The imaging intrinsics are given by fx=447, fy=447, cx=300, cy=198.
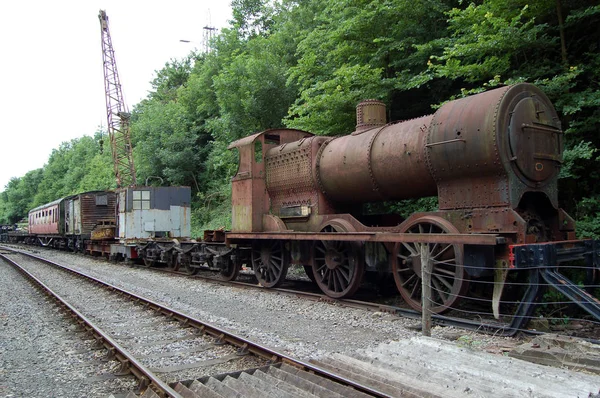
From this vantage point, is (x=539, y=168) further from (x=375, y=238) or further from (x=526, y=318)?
(x=375, y=238)

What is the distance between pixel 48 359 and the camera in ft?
17.6

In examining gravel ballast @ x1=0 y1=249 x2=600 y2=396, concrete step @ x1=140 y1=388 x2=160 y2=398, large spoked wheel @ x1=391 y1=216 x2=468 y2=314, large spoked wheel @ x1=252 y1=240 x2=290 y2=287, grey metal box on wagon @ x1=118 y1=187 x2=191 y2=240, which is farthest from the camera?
grey metal box on wagon @ x1=118 y1=187 x2=191 y2=240

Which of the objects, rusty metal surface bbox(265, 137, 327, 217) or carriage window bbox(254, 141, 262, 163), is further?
carriage window bbox(254, 141, 262, 163)

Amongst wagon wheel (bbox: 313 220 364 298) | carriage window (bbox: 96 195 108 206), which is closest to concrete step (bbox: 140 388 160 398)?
wagon wheel (bbox: 313 220 364 298)

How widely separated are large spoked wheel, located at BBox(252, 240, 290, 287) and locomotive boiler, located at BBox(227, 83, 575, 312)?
0.03m

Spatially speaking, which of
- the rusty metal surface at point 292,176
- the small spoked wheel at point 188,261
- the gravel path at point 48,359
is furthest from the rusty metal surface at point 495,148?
the small spoked wheel at point 188,261

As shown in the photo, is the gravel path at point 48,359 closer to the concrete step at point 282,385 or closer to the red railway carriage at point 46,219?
the concrete step at point 282,385

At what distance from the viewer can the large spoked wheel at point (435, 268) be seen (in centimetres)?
624

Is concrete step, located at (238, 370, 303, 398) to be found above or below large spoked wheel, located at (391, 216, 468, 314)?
below

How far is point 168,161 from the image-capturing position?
26.8m

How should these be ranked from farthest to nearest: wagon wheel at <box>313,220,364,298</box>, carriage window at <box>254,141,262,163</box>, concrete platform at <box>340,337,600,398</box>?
carriage window at <box>254,141,262,163</box> → wagon wheel at <box>313,220,364,298</box> → concrete platform at <box>340,337,600,398</box>

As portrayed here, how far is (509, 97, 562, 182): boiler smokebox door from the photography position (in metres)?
6.00

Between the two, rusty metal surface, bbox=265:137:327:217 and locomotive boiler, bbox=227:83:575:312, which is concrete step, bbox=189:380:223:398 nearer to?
locomotive boiler, bbox=227:83:575:312

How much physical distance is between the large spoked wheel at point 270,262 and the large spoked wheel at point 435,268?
9.66 feet
